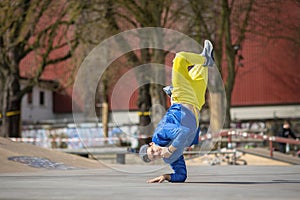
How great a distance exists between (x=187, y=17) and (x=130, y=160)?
1016 centimetres

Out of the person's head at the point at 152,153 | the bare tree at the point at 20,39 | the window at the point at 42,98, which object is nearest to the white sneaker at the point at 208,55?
the person's head at the point at 152,153

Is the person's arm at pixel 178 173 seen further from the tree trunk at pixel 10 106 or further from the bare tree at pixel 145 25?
the tree trunk at pixel 10 106

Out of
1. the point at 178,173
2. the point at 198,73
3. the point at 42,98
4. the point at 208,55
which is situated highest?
the point at 42,98

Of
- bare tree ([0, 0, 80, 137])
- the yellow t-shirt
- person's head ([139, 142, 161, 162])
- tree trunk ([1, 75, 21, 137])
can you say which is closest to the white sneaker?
Result: the yellow t-shirt

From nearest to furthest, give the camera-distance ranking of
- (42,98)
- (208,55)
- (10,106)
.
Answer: (208,55) < (10,106) < (42,98)

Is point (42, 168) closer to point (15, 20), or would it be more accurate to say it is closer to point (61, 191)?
point (61, 191)

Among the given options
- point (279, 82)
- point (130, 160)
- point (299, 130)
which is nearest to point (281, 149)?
point (130, 160)

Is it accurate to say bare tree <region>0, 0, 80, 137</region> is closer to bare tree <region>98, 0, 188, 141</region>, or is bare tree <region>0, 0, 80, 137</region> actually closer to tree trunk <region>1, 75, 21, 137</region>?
tree trunk <region>1, 75, 21, 137</region>

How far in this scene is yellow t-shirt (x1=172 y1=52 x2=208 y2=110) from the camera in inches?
378

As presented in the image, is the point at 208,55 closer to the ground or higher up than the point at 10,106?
higher up

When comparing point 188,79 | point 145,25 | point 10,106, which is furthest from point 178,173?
point 10,106

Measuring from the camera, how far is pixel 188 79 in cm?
973

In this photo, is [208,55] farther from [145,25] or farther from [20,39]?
[145,25]

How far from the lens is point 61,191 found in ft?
25.9
